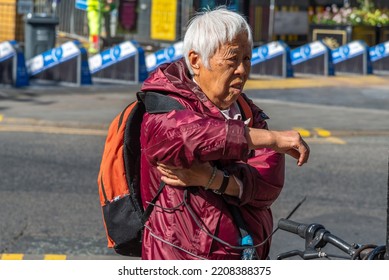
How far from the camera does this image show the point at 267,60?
886 inches

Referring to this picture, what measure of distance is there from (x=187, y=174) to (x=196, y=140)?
191 millimetres

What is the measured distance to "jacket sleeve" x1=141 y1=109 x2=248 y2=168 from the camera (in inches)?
140

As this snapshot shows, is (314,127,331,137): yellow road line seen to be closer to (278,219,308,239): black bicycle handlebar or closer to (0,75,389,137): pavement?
(0,75,389,137): pavement

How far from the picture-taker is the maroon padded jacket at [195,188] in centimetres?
357

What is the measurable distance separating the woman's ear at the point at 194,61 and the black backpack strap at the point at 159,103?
0.52 feet

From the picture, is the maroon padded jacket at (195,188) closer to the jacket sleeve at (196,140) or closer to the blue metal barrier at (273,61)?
the jacket sleeve at (196,140)

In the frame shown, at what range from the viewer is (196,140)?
355 centimetres

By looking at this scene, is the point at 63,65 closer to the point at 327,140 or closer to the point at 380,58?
the point at 327,140

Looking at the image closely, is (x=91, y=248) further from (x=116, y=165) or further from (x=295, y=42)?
(x=295, y=42)

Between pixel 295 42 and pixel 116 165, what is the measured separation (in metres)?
25.1

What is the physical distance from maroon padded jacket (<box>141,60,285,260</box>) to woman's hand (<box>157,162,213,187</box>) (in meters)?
0.05
